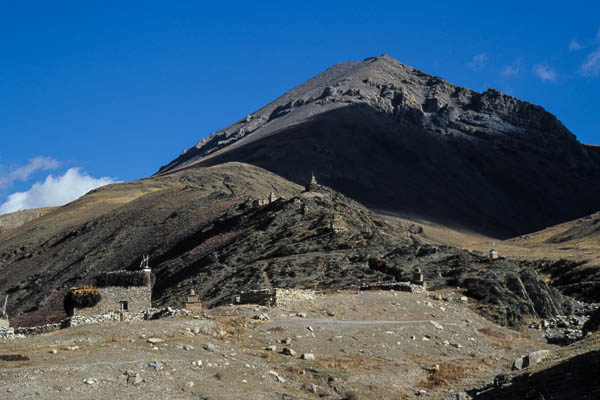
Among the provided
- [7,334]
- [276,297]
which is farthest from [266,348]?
[7,334]

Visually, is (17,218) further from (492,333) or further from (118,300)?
(492,333)

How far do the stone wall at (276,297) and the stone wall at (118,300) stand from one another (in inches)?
157

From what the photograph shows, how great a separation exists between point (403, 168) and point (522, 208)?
3247 cm

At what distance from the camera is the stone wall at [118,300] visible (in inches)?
1057

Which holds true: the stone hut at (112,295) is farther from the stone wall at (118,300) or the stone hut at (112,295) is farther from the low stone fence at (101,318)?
the low stone fence at (101,318)

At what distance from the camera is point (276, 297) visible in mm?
27547

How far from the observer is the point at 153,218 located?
86.2 m

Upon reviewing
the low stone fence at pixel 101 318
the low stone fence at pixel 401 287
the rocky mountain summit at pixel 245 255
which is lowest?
the low stone fence at pixel 101 318

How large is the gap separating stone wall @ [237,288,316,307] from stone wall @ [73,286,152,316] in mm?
3996

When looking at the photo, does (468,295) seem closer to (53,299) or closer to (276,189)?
(53,299)

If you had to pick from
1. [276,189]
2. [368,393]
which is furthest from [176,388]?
[276,189]

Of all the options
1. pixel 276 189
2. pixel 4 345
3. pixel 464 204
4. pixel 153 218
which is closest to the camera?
pixel 4 345

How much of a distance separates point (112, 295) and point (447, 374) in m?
13.6

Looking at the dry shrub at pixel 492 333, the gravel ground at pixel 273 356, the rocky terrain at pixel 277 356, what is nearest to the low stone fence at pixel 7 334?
the gravel ground at pixel 273 356
